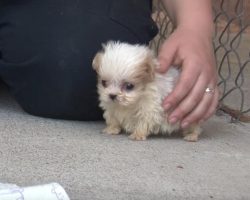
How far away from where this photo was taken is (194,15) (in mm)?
2066

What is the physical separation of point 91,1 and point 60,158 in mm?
620

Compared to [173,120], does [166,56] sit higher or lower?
higher

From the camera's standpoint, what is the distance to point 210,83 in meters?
1.95

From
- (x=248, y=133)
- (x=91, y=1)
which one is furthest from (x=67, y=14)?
(x=248, y=133)

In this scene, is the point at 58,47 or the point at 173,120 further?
the point at 58,47

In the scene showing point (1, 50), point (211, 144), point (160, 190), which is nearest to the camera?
point (160, 190)

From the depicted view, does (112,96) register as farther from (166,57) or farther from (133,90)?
(166,57)

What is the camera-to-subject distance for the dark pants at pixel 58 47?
208 cm

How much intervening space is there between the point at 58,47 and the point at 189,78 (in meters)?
0.43

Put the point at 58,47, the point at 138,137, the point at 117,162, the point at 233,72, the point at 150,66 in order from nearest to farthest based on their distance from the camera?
1. the point at 117,162
2. the point at 150,66
3. the point at 138,137
4. the point at 58,47
5. the point at 233,72

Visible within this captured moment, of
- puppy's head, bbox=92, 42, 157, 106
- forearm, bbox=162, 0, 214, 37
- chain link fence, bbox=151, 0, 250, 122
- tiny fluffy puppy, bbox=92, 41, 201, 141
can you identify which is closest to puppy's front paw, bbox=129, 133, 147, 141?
tiny fluffy puppy, bbox=92, 41, 201, 141

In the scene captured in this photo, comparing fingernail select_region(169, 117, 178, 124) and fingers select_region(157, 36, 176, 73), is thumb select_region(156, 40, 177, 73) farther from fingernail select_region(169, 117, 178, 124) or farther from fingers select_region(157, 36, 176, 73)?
fingernail select_region(169, 117, 178, 124)

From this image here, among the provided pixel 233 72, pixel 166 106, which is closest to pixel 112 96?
pixel 166 106

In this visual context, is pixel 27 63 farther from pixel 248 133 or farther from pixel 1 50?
pixel 248 133
